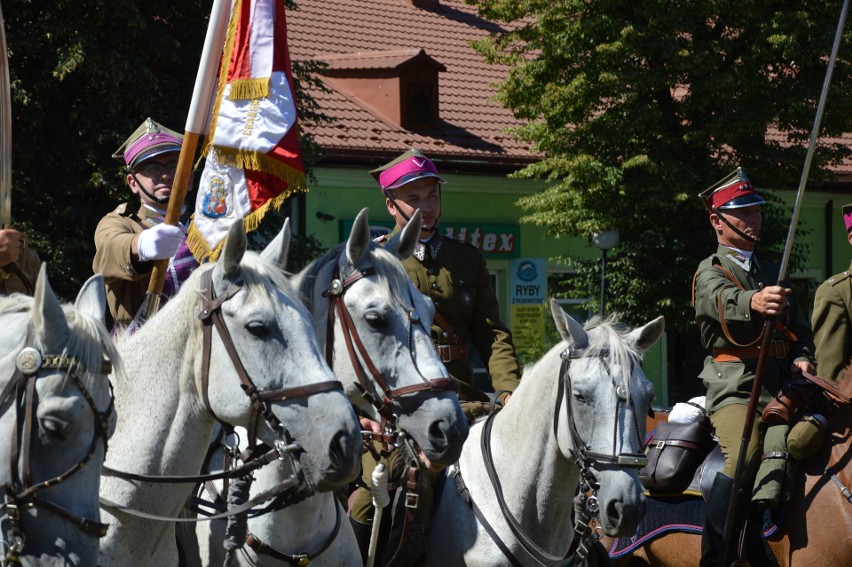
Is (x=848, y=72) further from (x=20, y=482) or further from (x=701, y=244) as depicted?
(x=20, y=482)

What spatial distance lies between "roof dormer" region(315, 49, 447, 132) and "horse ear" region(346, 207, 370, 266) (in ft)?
58.1

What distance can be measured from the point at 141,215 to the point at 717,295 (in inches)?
129

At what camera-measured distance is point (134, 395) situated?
444cm

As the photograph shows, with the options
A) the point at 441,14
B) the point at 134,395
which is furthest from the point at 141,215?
the point at 441,14

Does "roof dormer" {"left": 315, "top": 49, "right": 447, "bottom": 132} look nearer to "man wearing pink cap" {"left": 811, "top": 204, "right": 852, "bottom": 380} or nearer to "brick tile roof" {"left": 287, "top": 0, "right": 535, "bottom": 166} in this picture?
"brick tile roof" {"left": 287, "top": 0, "right": 535, "bottom": 166}

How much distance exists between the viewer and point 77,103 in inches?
574

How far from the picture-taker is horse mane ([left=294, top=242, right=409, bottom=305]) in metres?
5.17

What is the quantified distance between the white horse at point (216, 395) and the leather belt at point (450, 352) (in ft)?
7.10

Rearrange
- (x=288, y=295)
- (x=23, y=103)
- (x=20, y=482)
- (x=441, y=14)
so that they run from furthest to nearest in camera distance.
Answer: (x=441, y=14) → (x=23, y=103) → (x=288, y=295) → (x=20, y=482)

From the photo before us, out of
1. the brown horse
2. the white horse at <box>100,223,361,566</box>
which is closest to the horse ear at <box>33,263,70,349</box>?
the white horse at <box>100,223,361,566</box>

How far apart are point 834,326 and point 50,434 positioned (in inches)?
210

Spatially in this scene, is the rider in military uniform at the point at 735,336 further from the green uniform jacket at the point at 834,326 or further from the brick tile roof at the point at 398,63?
the brick tile roof at the point at 398,63

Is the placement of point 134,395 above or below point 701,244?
above

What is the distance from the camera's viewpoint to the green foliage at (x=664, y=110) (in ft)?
60.2
